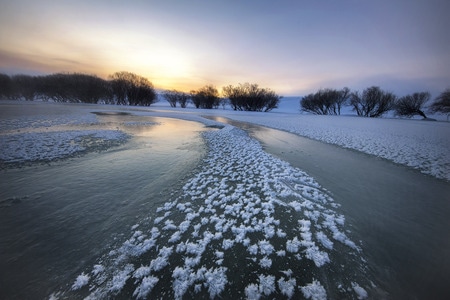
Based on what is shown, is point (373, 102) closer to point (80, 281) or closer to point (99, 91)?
point (80, 281)

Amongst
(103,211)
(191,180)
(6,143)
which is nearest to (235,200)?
(191,180)

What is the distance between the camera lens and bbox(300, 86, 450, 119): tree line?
4172 centimetres

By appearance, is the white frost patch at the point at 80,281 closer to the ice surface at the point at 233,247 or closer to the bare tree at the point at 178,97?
the ice surface at the point at 233,247

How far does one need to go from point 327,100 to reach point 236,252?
242 ft

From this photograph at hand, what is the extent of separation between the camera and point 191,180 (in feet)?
17.8

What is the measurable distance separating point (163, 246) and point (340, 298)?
2.58 metres

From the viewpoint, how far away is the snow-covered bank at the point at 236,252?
2322 millimetres

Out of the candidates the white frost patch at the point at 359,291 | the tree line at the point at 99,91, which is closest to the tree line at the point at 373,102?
the tree line at the point at 99,91

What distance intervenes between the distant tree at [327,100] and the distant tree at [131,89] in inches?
2582

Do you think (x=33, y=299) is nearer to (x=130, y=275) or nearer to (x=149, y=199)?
(x=130, y=275)

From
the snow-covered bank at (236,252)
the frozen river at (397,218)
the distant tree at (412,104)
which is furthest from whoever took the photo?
the distant tree at (412,104)

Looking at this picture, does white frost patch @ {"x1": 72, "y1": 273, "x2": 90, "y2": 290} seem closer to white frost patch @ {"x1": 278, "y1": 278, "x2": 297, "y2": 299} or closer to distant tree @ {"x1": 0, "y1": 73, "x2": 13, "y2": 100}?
white frost patch @ {"x1": 278, "y1": 278, "x2": 297, "y2": 299}

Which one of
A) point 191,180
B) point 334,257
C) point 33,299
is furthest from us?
point 191,180

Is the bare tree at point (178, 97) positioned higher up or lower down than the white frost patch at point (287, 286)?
higher up
